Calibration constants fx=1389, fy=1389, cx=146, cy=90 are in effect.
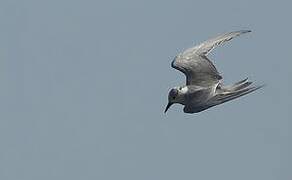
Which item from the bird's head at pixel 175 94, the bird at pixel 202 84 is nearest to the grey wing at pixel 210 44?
the bird at pixel 202 84

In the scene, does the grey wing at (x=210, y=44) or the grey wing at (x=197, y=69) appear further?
the grey wing at (x=210, y=44)

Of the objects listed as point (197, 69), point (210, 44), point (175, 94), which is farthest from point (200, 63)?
point (175, 94)

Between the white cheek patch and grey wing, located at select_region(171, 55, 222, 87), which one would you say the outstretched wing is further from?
the white cheek patch

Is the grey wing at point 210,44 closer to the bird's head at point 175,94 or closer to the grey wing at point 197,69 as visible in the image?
the grey wing at point 197,69

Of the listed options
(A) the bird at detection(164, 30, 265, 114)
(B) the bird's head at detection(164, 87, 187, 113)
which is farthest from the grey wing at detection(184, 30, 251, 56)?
(B) the bird's head at detection(164, 87, 187, 113)

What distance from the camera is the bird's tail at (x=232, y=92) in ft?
130

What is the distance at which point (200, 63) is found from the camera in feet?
144

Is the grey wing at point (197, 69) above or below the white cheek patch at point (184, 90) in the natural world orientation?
above

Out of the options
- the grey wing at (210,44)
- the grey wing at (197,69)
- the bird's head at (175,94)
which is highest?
the grey wing at (210,44)

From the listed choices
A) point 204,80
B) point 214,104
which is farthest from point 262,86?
point 204,80

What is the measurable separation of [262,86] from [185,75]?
625 cm

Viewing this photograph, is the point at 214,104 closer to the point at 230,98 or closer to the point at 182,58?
the point at 230,98

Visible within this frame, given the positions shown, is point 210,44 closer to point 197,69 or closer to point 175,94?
point 197,69

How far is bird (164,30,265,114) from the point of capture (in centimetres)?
4022
